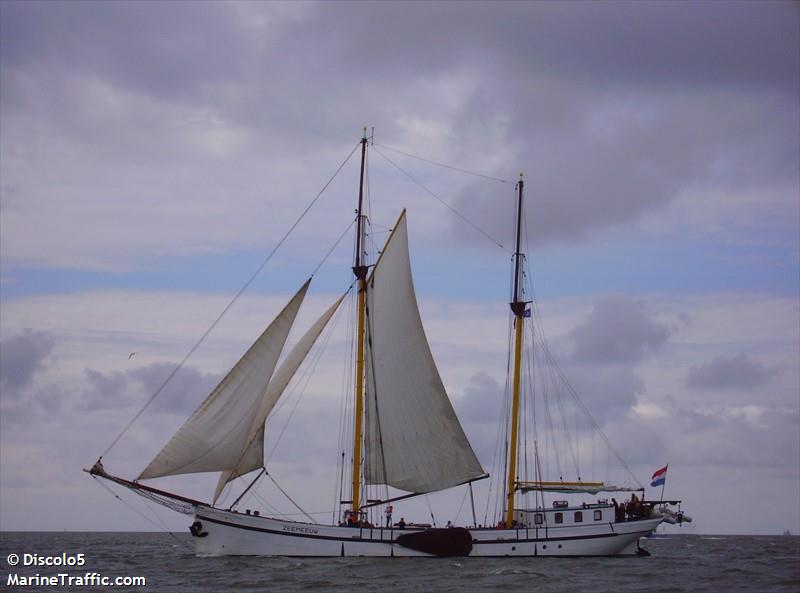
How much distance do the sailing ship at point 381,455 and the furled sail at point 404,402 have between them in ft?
0.20

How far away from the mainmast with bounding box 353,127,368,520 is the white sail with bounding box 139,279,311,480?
6344 mm

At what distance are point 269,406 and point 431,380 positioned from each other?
10.0m

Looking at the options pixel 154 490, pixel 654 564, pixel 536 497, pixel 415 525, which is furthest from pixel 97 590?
pixel 654 564

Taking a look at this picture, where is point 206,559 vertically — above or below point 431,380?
below

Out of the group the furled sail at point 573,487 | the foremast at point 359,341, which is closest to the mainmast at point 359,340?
the foremast at point 359,341

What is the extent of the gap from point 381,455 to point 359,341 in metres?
6.90

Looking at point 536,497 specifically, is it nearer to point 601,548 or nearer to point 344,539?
point 601,548

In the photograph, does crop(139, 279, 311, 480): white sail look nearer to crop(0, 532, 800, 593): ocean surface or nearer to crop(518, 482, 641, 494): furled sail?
Result: crop(0, 532, 800, 593): ocean surface

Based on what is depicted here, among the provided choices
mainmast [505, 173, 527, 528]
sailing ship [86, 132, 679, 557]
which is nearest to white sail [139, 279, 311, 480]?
sailing ship [86, 132, 679, 557]

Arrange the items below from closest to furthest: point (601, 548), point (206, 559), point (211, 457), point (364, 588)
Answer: point (364, 588) → point (211, 457) → point (206, 559) → point (601, 548)

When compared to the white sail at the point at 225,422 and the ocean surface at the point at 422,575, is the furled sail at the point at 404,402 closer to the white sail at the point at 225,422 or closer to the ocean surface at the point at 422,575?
the ocean surface at the point at 422,575

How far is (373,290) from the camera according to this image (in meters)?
64.9

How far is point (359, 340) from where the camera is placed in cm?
6462

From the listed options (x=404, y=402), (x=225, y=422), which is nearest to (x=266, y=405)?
(x=225, y=422)
